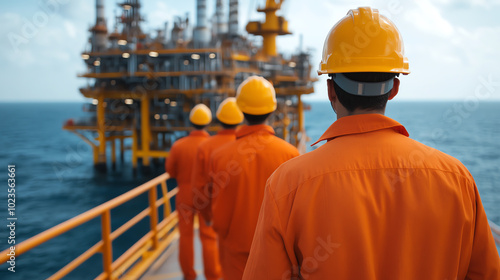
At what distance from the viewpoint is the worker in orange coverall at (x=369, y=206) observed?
1109mm

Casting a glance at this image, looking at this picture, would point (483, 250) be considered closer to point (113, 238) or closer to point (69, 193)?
point (113, 238)

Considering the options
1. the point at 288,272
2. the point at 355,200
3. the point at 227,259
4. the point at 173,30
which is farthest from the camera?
the point at 173,30

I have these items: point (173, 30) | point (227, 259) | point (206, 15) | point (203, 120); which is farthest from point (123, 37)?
point (227, 259)

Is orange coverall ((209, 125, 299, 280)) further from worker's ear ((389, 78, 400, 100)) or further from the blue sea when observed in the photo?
the blue sea

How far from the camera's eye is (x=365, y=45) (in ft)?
4.06

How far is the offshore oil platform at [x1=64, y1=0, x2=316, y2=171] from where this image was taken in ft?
85.8

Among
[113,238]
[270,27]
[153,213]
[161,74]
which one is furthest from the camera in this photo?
[270,27]

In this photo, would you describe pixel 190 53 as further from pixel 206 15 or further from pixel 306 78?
pixel 306 78

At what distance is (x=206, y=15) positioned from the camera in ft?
91.0

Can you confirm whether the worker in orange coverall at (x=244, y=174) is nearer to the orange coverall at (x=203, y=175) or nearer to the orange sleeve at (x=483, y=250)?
the orange coverall at (x=203, y=175)

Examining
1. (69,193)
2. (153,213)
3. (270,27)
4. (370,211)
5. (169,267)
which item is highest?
(270,27)

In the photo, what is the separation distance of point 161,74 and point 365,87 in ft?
85.0

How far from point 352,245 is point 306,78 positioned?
34.7 metres

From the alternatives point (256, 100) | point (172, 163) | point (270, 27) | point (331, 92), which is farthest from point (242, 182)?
point (270, 27)
